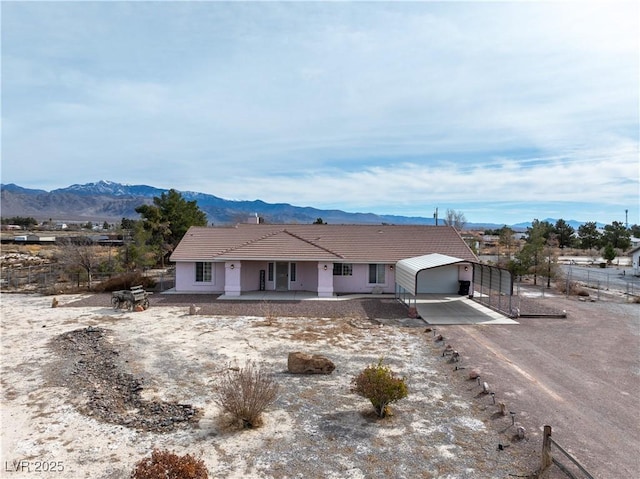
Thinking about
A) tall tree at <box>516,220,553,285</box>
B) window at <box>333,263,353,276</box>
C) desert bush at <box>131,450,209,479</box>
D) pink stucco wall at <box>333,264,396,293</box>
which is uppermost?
tall tree at <box>516,220,553,285</box>

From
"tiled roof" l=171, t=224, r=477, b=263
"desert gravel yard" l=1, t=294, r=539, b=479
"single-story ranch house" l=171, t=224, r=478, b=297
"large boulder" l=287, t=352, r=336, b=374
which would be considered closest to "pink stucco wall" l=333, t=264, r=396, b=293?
"single-story ranch house" l=171, t=224, r=478, b=297

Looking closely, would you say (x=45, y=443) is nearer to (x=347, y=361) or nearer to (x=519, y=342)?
(x=347, y=361)

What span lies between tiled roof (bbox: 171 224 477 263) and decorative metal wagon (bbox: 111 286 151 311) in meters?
4.56

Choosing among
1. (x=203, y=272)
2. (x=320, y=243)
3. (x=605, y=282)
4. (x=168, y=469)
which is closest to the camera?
(x=168, y=469)

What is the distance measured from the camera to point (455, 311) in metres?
21.4

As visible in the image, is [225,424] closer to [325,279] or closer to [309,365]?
[309,365]

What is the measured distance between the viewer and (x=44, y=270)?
32.3 meters

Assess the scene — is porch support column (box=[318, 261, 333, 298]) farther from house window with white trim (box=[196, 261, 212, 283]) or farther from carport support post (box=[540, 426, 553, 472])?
carport support post (box=[540, 426, 553, 472])

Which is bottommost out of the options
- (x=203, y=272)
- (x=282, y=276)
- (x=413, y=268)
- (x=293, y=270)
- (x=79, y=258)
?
(x=282, y=276)

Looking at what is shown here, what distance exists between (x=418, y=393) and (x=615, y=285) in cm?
2883

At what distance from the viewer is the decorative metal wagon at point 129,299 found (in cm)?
2100

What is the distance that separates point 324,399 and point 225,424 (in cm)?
254

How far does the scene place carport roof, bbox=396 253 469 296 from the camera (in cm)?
2008

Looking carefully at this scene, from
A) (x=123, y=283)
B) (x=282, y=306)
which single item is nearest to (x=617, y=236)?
(x=282, y=306)
